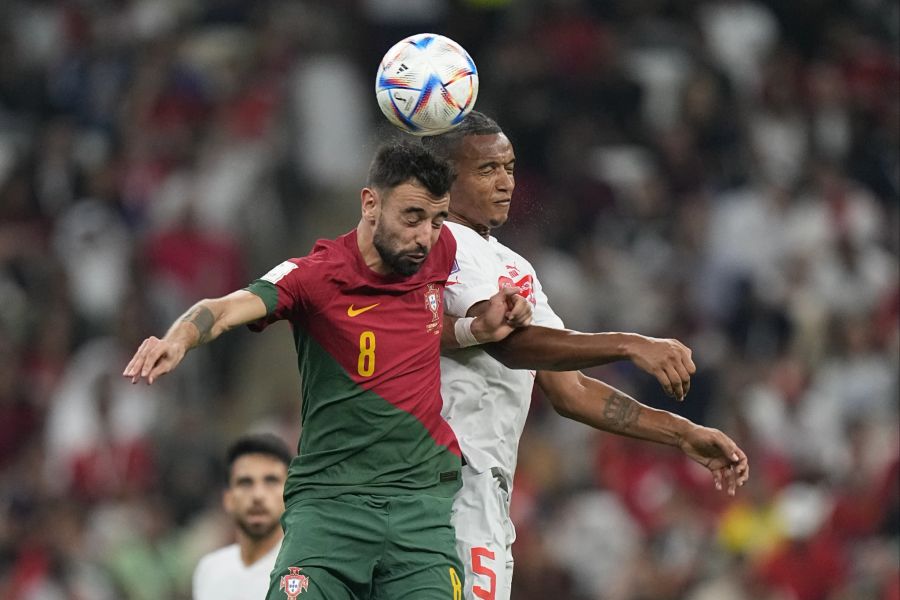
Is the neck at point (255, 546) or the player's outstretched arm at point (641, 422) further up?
the player's outstretched arm at point (641, 422)

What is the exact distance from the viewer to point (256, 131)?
14086 mm

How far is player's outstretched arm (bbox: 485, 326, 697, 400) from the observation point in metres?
5.59

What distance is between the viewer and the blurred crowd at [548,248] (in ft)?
37.3

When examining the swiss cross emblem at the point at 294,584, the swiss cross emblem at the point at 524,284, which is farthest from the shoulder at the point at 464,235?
the swiss cross emblem at the point at 294,584

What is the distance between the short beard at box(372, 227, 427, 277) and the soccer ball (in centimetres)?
53

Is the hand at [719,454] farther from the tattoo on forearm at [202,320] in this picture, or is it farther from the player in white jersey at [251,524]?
the player in white jersey at [251,524]

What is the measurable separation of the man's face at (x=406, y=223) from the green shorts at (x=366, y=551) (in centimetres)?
79

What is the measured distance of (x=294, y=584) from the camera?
550 centimetres

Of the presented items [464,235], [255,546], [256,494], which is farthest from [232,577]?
[464,235]

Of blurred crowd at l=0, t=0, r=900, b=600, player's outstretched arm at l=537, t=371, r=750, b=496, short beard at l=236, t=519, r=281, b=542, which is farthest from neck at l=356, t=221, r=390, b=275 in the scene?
blurred crowd at l=0, t=0, r=900, b=600

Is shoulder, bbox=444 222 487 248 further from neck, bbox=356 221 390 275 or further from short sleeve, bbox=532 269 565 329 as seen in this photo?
neck, bbox=356 221 390 275

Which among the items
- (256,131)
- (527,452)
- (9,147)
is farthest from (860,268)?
(9,147)

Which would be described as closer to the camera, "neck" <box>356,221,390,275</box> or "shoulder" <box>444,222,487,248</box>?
"neck" <box>356,221,390,275</box>

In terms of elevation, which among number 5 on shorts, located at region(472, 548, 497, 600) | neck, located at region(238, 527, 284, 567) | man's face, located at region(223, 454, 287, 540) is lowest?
neck, located at region(238, 527, 284, 567)
